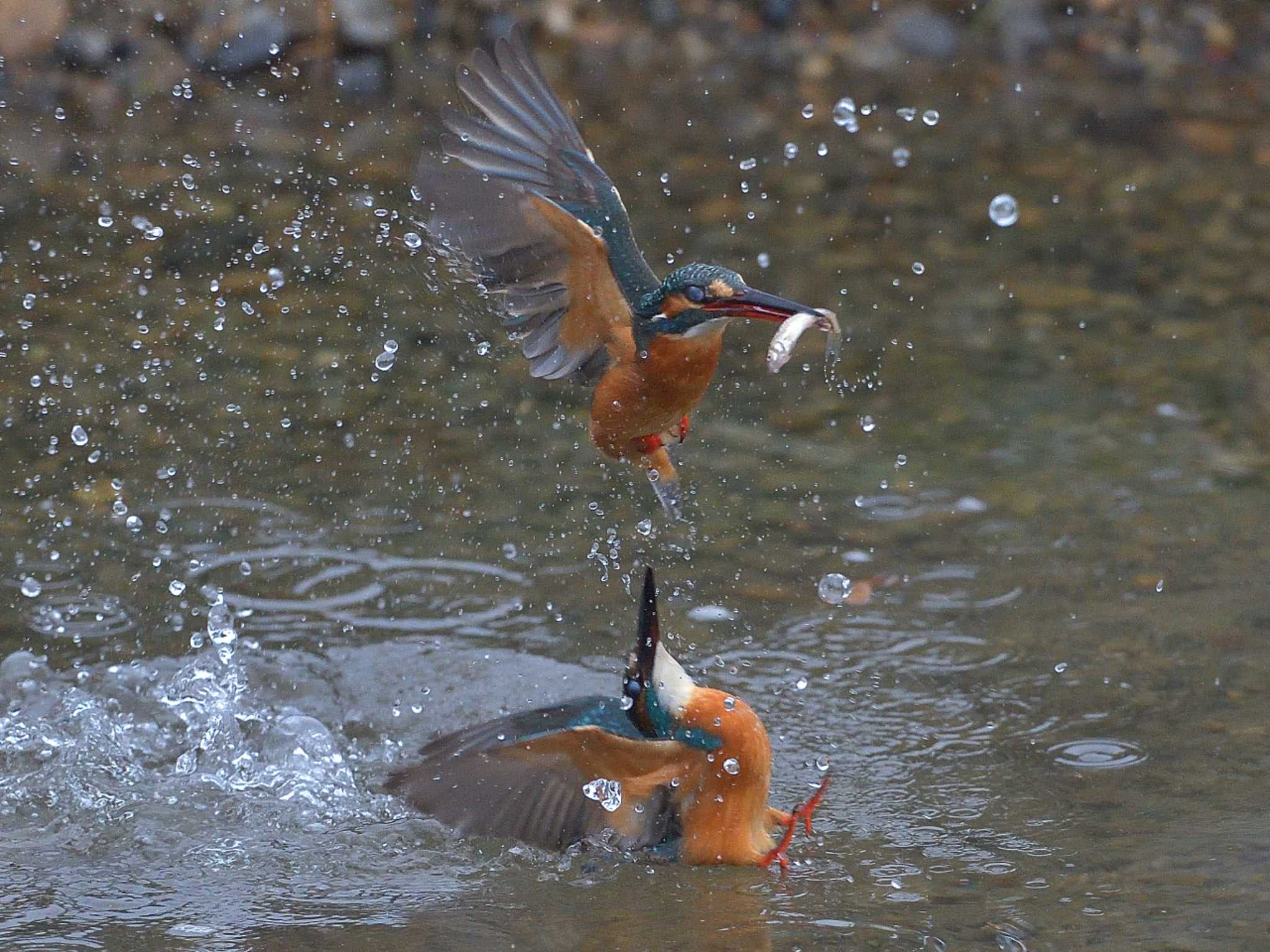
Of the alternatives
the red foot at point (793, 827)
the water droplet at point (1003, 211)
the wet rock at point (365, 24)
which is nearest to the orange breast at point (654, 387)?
the red foot at point (793, 827)

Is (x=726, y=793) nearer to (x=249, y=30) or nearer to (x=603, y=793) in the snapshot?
(x=603, y=793)

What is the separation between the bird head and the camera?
327 cm

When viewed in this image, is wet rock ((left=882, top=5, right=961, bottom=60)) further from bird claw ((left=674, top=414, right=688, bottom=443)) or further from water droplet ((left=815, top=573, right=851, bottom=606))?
bird claw ((left=674, top=414, right=688, bottom=443))

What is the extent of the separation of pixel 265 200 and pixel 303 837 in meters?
3.96

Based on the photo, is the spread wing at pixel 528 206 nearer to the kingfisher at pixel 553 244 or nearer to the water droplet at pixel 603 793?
the kingfisher at pixel 553 244

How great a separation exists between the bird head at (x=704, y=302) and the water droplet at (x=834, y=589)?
1.58 metres

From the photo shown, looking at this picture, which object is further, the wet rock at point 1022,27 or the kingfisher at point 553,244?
the wet rock at point 1022,27

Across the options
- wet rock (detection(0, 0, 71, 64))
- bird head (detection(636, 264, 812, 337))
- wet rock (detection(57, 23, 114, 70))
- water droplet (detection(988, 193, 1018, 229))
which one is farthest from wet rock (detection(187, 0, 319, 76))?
bird head (detection(636, 264, 812, 337))

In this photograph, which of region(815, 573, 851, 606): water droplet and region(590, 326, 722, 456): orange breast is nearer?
region(590, 326, 722, 456): orange breast

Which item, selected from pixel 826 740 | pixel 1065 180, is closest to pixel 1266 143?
pixel 1065 180

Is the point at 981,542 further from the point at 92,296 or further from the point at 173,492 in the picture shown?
the point at 92,296

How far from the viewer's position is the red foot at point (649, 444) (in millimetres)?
3828

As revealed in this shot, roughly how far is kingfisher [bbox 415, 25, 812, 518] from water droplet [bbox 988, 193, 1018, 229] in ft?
13.1

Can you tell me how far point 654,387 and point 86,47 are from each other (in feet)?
19.3
